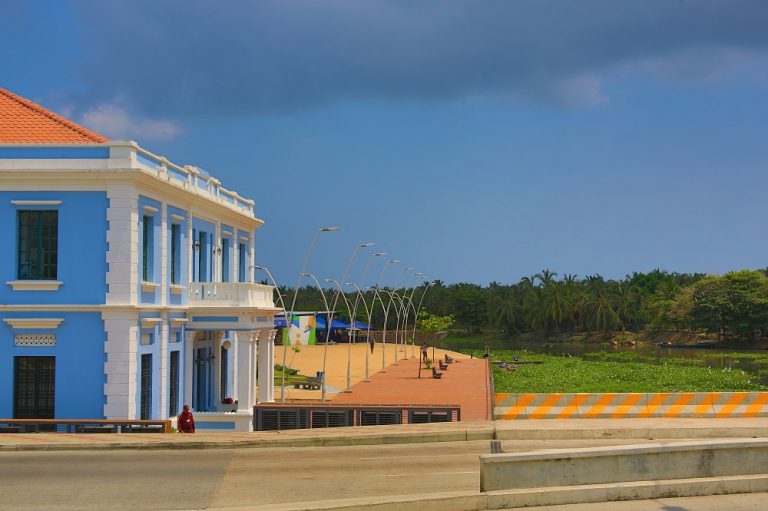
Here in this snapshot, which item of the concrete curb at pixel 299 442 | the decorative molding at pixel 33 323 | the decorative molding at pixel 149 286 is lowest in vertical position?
the concrete curb at pixel 299 442

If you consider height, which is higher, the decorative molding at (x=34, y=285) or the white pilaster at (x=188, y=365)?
the decorative molding at (x=34, y=285)

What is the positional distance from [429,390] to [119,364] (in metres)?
23.9

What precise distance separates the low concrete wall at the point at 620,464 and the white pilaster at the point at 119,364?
1813 cm

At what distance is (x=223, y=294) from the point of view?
36344 millimetres

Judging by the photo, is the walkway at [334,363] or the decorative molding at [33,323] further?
the walkway at [334,363]

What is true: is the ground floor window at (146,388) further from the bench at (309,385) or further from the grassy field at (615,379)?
the grassy field at (615,379)

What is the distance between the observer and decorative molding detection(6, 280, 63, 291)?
3064 cm

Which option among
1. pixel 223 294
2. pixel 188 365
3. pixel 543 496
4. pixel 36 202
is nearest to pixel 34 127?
pixel 36 202

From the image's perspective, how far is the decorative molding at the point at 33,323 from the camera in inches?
1196

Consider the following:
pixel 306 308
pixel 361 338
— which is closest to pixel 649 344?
pixel 361 338

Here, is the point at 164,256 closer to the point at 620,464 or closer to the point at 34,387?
the point at 34,387

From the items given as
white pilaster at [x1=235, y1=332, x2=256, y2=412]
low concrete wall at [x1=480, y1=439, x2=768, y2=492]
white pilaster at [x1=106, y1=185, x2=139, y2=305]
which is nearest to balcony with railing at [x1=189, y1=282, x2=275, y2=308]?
white pilaster at [x1=235, y1=332, x2=256, y2=412]

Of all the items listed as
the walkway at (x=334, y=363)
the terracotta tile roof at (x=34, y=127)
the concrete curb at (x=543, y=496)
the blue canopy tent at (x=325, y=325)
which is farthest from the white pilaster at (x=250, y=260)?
the blue canopy tent at (x=325, y=325)

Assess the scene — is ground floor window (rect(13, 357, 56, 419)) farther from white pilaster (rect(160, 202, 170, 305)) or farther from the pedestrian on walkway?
the pedestrian on walkway
